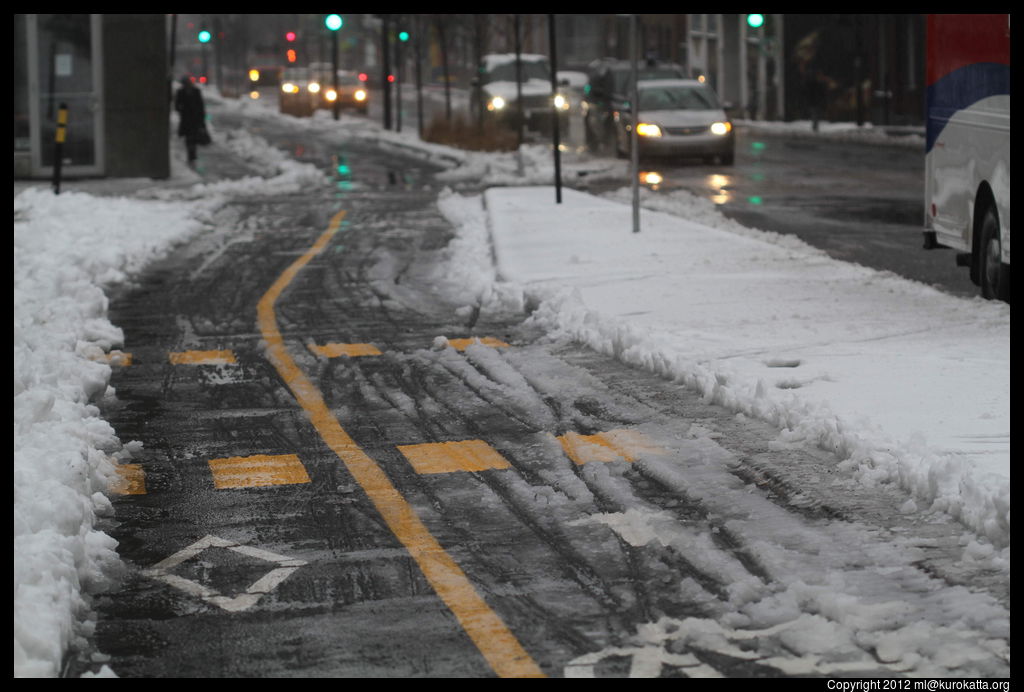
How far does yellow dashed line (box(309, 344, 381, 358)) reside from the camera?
11016mm

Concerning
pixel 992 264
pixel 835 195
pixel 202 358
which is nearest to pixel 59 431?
pixel 202 358

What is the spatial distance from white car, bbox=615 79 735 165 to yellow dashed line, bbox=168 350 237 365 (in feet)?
68.8

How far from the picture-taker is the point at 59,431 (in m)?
7.96

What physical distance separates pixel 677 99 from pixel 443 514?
27674mm

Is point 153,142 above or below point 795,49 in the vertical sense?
below

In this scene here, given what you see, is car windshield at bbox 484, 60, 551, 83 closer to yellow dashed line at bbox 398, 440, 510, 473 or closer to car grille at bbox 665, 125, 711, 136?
car grille at bbox 665, 125, 711, 136

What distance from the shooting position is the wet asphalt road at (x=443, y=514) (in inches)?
208

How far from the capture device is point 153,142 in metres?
28.7

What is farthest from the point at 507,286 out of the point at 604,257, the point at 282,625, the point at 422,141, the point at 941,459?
the point at 422,141

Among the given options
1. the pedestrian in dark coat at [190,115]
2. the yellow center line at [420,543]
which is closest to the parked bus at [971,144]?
the yellow center line at [420,543]

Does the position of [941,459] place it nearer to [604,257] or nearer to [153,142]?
[604,257]

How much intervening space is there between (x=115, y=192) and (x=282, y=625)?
21.2 metres

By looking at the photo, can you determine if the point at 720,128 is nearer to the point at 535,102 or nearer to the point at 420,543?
the point at 535,102

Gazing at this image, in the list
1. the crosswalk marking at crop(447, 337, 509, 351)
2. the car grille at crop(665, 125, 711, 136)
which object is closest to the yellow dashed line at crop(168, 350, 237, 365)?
the crosswalk marking at crop(447, 337, 509, 351)
